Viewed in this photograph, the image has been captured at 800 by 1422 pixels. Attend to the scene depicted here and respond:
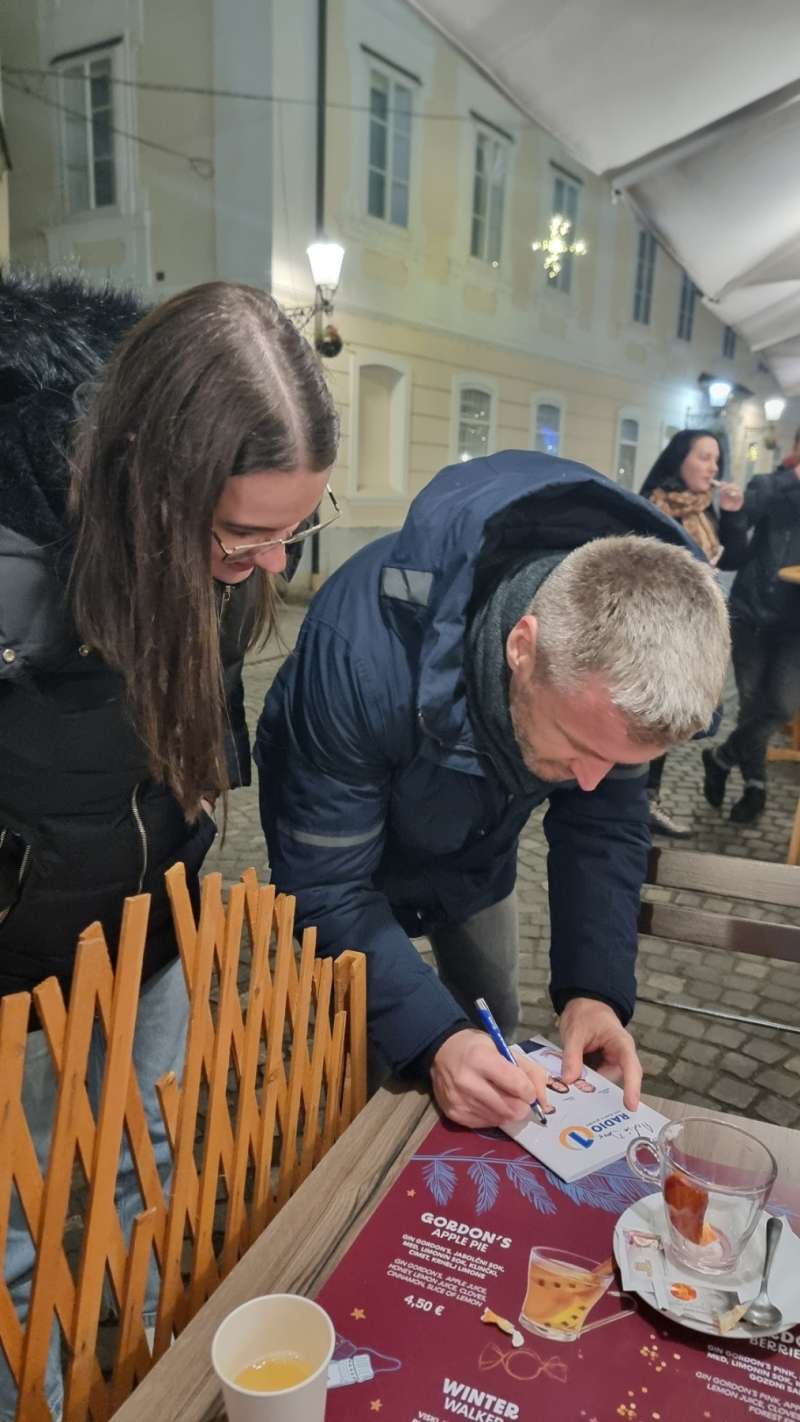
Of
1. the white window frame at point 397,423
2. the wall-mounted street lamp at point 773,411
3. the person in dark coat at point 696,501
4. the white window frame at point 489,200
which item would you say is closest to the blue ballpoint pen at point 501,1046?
the person in dark coat at point 696,501

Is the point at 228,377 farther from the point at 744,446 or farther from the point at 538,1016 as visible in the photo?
the point at 744,446

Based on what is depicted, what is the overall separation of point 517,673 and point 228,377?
0.54 m

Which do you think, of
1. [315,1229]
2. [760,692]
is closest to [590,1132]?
[315,1229]

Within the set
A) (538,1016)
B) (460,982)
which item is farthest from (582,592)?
(538,1016)

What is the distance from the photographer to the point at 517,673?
49.4 inches

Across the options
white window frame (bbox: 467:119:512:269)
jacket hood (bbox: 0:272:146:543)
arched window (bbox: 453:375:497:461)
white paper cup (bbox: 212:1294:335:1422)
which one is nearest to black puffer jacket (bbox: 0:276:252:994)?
jacket hood (bbox: 0:272:146:543)

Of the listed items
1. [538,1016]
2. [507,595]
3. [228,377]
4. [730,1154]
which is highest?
[228,377]

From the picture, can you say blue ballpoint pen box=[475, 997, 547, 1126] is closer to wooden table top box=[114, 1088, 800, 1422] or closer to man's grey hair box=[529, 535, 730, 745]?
wooden table top box=[114, 1088, 800, 1422]

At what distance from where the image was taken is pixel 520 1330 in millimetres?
899

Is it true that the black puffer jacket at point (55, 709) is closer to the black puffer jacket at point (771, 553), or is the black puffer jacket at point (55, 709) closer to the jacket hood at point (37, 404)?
the jacket hood at point (37, 404)

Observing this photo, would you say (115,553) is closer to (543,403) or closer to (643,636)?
(643,636)

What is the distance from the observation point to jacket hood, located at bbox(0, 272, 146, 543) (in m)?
1.06

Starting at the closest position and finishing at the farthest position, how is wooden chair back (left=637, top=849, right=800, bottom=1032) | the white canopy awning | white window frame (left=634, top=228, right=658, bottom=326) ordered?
1. wooden chair back (left=637, top=849, right=800, bottom=1032)
2. the white canopy awning
3. white window frame (left=634, top=228, right=658, bottom=326)

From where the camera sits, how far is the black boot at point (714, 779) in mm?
4797
